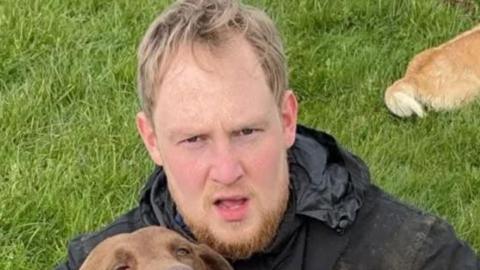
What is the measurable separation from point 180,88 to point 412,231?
0.86m

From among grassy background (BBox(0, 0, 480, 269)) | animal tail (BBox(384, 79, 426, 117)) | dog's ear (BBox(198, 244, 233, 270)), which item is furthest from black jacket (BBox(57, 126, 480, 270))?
animal tail (BBox(384, 79, 426, 117))

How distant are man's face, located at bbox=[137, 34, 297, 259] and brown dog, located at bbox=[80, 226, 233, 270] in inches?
2.3

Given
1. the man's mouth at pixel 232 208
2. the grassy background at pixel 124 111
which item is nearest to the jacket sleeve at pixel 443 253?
the man's mouth at pixel 232 208

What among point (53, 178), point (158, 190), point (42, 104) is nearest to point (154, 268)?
point (158, 190)

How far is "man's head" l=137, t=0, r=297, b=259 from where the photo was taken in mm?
3891

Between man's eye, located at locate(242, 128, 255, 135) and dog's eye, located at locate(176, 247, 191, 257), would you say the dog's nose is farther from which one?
man's eye, located at locate(242, 128, 255, 135)

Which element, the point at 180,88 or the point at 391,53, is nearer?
the point at 180,88

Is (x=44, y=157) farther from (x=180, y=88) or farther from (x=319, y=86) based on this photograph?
(x=180, y=88)

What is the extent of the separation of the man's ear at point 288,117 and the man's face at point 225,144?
1 cm

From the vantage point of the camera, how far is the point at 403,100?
658 cm

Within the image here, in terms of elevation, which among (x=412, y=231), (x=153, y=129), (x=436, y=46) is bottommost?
(x=436, y=46)

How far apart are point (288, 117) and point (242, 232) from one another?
1.37 ft

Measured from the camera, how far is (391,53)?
7273 millimetres

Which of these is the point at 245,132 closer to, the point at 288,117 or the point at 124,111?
the point at 288,117
